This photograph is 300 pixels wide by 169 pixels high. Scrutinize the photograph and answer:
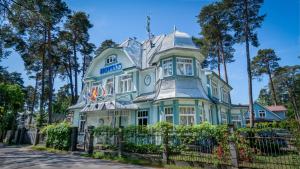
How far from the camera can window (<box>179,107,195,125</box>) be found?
15.5 meters

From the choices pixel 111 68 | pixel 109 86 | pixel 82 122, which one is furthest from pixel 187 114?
pixel 82 122

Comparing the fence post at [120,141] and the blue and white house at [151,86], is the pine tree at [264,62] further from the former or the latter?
the fence post at [120,141]

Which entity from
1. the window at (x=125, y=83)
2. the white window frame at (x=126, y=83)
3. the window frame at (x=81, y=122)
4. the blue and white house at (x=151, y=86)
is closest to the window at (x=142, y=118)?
the blue and white house at (x=151, y=86)

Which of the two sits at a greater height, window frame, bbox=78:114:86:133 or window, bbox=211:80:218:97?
window, bbox=211:80:218:97

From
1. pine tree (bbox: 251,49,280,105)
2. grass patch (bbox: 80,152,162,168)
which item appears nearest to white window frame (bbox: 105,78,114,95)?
grass patch (bbox: 80,152,162,168)

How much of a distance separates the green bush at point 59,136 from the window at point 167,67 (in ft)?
28.1

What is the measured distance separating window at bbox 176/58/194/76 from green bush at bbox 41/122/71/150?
9596 millimetres

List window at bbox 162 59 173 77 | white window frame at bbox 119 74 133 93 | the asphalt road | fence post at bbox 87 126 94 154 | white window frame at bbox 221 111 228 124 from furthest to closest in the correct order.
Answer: white window frame at bbox 221 111 228 124 < white window frame at bbox 119 74 133 93 < window at bbox 162 59 173 77 < fence post at bbox 87 126 94 154 < the asphalt road

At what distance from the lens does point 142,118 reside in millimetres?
17641

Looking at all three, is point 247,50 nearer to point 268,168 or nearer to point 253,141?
point 253,141

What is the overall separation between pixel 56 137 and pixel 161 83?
9260 mm

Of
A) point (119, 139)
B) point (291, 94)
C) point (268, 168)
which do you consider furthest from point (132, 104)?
point (291, 94)

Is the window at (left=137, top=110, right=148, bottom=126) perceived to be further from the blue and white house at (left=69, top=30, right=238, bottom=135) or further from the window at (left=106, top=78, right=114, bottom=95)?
the window at (left=106, top=78, right=114, bottom=95)

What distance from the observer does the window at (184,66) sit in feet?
54.4
